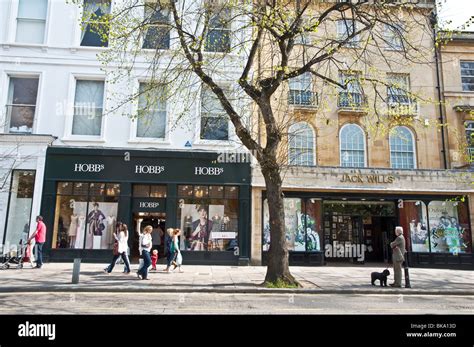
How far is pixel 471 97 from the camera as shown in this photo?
18.7 metres

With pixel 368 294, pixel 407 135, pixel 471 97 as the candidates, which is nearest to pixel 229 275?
pixel 368 294

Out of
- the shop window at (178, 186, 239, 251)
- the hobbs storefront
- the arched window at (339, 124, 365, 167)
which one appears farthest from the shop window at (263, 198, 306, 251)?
the arched window at (339, 124, 365, 167)

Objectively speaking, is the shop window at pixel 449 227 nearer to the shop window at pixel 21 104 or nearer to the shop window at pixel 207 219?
the shop window at pixel 207 219

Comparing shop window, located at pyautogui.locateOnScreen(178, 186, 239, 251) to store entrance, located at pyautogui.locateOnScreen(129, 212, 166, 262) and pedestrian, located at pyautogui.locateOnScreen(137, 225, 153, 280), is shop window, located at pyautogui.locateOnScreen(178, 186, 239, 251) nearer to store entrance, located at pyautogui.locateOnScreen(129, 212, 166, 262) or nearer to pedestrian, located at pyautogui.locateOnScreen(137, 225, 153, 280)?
store entrance, located at pyautogui.locateOnScreen(129, 212, 166, 262)

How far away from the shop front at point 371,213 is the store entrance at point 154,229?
4266 millimetres

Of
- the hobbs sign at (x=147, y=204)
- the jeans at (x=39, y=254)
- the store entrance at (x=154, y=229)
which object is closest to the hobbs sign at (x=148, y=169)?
the hobbs sign at (x=147, y=204)

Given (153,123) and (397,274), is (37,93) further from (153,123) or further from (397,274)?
(397,274)

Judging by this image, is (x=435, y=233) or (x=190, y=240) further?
(x=435, y=233)

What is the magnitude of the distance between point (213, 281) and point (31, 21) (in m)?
14.8

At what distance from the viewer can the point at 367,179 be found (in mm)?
16828

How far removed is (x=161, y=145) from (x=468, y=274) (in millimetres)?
14329

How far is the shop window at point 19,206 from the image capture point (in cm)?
1537

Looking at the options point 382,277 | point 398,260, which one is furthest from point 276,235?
point 398,260

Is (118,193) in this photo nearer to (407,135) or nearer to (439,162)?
(407,135)
